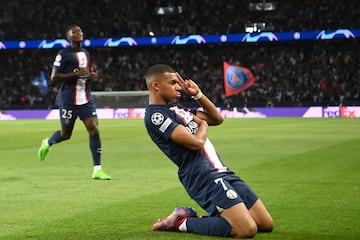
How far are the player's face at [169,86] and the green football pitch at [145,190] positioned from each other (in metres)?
1.22

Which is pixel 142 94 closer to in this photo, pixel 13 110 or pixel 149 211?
pixel 13 110

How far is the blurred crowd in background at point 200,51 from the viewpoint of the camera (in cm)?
4388

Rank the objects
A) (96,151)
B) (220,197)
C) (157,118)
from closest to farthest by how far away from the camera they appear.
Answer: (220,197) → (157,118) → (96,151)

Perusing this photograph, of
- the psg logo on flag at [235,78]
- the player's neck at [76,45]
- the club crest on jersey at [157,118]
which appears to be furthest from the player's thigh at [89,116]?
the psg logo on flag at [235,78]

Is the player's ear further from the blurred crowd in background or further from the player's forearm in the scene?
the blurred crowd in background

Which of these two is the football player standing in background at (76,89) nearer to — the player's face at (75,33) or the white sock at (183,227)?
the player's face at (75,33)

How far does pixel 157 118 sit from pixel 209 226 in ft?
3.36

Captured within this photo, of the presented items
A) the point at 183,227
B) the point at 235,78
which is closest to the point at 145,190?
the point at 183,227

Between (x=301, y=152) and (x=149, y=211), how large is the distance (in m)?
8.09

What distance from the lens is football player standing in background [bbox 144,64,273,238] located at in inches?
235

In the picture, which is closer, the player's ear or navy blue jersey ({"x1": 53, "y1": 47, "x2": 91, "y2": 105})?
the player's ear

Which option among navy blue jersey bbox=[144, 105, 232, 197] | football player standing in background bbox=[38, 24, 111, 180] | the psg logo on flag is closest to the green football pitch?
navy blue jersey bbox=[144, 105, 232, 197]

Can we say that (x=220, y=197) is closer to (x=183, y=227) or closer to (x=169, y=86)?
(x=183, y=227)

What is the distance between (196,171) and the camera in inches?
242
